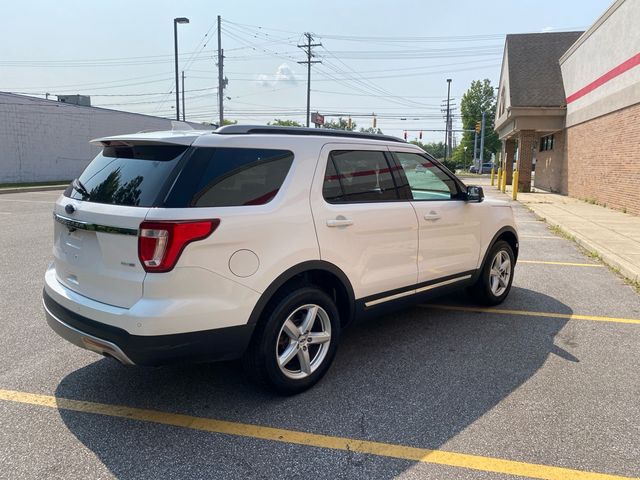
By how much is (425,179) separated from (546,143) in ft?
83.7

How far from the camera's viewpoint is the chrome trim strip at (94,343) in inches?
111

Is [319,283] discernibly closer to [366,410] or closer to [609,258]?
[366,410]

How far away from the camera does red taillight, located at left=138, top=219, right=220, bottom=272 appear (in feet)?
8.95

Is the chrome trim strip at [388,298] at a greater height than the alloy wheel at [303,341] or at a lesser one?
greater

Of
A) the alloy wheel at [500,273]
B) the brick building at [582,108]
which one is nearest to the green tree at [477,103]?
the brick building at [582,108]

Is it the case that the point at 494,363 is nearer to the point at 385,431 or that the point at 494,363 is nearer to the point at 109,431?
the point at 385,431

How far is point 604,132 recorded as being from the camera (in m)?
16.5

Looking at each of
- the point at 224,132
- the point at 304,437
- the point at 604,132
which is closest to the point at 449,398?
the point at 304,437

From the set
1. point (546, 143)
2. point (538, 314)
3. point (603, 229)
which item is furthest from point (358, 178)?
point (546, 143)

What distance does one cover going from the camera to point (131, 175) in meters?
3.10

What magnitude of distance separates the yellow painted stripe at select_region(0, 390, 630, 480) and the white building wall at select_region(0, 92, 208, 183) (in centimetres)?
2684

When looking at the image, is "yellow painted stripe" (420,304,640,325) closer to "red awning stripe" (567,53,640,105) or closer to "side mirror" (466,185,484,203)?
"side mirror" (466,185,484,203)

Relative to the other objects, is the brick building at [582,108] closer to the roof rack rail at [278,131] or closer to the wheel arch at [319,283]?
the roof rack rail at [278,131]

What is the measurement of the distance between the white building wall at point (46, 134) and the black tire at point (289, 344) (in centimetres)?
2728
